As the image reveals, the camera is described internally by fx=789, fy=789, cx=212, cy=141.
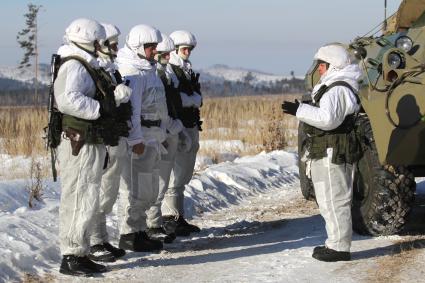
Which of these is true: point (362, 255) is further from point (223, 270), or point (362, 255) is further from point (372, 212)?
point (223, 270)

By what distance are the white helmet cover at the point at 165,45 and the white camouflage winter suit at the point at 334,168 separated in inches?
65.0

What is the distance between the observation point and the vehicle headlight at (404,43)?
279 inches

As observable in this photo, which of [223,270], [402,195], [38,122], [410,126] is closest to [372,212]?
[402,195]

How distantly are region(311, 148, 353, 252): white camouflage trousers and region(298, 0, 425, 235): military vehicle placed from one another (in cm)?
32

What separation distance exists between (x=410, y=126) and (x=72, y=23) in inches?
110

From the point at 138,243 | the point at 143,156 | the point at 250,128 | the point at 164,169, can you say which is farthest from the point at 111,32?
the point at 250,128

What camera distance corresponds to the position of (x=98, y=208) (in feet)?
19.1

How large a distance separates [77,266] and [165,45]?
2.33m

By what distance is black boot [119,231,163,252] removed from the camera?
6.59 meters

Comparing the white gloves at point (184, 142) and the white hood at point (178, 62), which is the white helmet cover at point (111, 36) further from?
the white gloves at point (184, 142)

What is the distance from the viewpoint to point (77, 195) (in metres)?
5.66

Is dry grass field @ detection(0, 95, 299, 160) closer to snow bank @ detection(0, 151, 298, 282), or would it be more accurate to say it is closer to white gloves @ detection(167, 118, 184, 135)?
snow bank @ detection(0, 151, 298, 282)

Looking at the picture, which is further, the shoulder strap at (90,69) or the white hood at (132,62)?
the white hood at (132,62)

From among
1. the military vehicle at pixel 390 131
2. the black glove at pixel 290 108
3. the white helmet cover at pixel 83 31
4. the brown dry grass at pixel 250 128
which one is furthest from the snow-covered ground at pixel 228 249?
the brown dry grass at pixel 250 128
